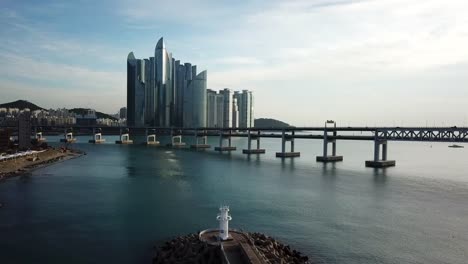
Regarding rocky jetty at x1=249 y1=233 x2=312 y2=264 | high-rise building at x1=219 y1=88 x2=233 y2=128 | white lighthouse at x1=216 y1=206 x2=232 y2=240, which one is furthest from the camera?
high-rise building at x1=219 y1=88 x2=233 y2=128

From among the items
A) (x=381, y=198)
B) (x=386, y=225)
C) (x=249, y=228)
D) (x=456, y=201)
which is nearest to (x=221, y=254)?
(x=249, y=228)

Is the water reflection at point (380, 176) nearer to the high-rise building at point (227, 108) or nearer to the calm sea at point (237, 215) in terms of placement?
the calm sea at point (237, 215)

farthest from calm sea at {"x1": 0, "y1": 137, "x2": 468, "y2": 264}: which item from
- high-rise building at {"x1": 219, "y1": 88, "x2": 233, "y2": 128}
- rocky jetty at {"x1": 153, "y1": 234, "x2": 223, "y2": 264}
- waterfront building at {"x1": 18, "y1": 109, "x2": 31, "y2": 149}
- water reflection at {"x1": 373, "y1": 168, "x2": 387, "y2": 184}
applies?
high-rise building at {"x1": 219, "y1": 88, "x2": 233, "y2": 128}

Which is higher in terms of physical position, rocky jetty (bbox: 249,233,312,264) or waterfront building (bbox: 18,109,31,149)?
waterfront building (bbox: 18,109,31,149)

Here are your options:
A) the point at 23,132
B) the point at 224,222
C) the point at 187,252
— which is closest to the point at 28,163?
the point at 23,132

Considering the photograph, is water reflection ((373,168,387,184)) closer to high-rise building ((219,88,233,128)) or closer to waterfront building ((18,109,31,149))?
waterfront building ((18,109,31,149))

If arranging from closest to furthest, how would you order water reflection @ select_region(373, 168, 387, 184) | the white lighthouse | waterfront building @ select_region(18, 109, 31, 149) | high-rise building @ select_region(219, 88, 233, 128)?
the white lighthouse → water reflection @ select_region(373, 168, 387, 184) → waterfront building @ select_region(18, 109, 31, 149) → high-rise building @ select_region(219, 88, 233, 128)

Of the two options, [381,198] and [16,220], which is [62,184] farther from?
[381,198]

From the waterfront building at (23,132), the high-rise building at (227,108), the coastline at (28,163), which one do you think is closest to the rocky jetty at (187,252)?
the coastline at (28,163)
